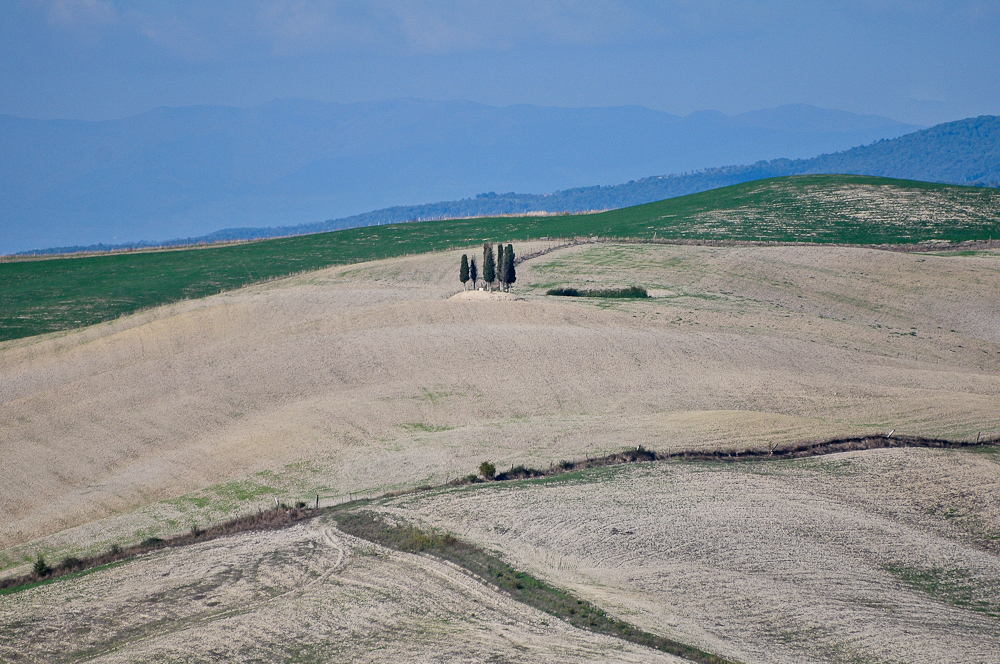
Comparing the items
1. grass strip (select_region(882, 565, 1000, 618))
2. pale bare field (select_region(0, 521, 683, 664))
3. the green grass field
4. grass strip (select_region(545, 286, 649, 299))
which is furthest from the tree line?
grass strip (select_region(882, 565, 1000, 618))

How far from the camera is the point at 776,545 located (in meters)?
27.0

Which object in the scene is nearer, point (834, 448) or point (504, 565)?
point (504, 565)

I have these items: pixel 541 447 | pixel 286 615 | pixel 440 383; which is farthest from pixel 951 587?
pixel 440 383

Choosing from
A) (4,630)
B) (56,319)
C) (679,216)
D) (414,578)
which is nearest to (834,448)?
(414,578)

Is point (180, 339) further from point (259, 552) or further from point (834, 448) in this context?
point (834, 448)

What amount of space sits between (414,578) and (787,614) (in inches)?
375

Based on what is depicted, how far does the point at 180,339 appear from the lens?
54.5 meters

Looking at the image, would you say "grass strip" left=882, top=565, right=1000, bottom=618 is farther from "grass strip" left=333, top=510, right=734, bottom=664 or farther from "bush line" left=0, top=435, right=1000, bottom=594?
"bush line" left=0, top=435, right=1000, bottom=594

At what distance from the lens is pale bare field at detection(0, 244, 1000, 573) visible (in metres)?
35.5

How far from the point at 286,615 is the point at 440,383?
906 inches

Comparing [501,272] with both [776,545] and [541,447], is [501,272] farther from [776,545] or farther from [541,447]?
[776,545]

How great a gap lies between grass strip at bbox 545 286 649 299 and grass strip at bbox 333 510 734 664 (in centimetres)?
3610

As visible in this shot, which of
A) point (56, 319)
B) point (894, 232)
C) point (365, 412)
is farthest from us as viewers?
point (894, 232)

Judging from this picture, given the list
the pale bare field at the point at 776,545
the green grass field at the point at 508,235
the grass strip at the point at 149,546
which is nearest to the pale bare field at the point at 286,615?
the grass strip at the point at 149,546
